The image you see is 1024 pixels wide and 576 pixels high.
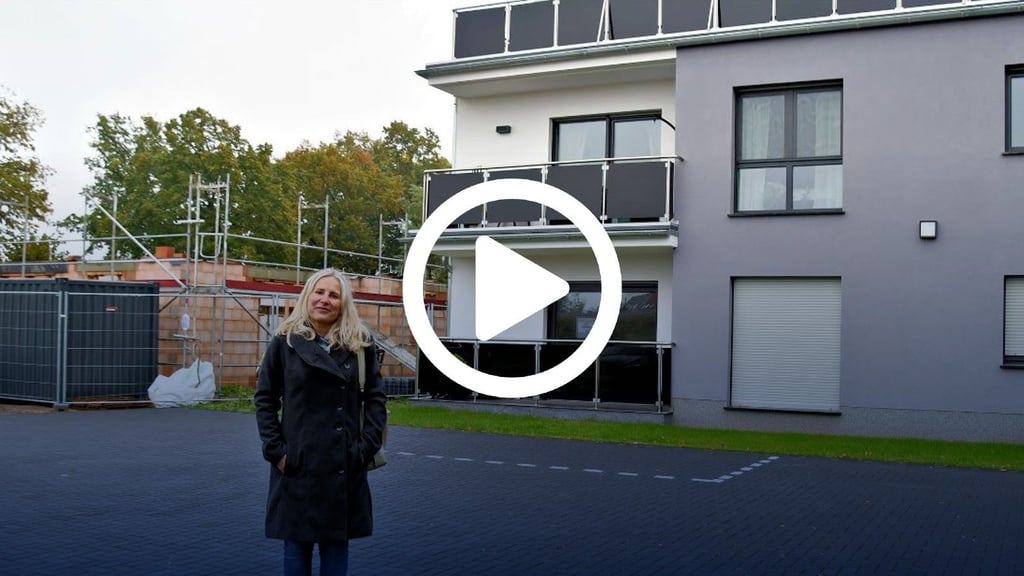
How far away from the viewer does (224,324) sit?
2488 cm

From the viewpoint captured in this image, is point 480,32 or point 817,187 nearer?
point 817,187

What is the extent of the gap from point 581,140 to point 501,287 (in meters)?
3.69

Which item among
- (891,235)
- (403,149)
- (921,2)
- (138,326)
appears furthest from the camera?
(403,149)

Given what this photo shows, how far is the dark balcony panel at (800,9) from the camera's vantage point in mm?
18188

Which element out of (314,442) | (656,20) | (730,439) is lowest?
(730,439)

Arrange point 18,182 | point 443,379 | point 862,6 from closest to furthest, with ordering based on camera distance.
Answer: point 862,6
point 443,379
point 18,182

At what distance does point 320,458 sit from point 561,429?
40.2ft

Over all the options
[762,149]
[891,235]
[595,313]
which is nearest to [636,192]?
[762,149]

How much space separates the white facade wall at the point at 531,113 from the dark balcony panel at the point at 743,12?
172 centimetres

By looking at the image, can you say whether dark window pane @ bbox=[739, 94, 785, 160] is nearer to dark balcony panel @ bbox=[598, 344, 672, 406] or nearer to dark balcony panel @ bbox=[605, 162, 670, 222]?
dark balcony panel @ bbox=[605, 162, 670, 222]

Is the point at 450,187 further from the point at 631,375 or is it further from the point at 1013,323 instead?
the point at 1013,323

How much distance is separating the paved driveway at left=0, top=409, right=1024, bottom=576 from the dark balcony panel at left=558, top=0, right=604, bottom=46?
29.0 ft

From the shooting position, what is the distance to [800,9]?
60.1 ft

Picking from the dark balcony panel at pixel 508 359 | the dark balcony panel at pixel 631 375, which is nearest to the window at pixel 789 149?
the dark balcony panel at pixel 631 375
